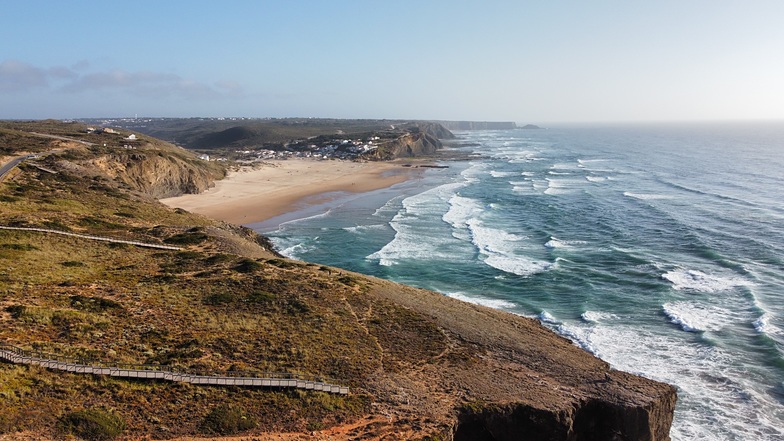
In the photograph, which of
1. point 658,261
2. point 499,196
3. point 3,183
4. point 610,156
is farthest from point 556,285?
point 610,156

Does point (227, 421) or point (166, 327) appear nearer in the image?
point (227, 421)

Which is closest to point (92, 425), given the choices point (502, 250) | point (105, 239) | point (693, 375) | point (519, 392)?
point (519, 392)

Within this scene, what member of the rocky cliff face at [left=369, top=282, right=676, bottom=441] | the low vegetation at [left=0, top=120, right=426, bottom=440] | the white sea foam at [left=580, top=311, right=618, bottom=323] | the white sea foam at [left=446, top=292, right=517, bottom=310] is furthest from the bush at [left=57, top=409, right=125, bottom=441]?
the white sea foam at [left=580, top=311, right=618, bottom=323]

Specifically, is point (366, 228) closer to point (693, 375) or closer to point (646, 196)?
point (693, 375)

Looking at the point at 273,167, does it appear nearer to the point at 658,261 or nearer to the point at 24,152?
the point at 24,152

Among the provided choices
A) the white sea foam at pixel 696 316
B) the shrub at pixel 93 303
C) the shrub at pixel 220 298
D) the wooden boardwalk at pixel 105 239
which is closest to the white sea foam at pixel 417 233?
the wooden boardwalk at pixel 105 239

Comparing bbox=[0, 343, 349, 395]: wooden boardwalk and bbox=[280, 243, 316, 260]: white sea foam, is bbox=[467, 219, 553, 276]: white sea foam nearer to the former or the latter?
bbox=[280, 243, 316, 260]: white sea foam
